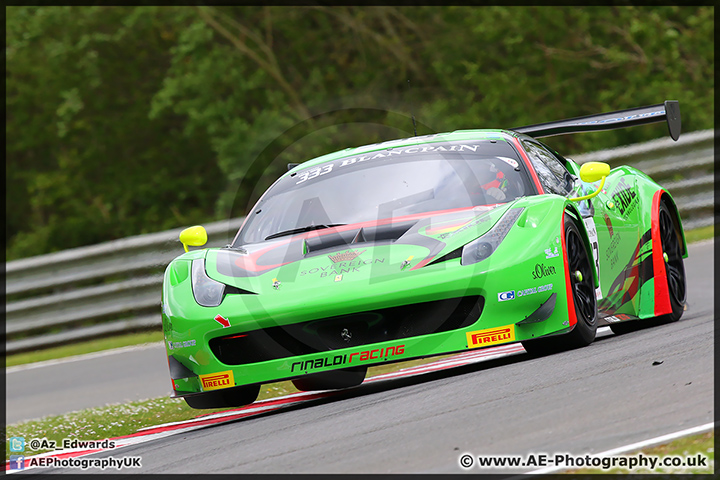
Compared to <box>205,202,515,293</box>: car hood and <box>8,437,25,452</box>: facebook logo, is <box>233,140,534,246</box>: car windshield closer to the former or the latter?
<box>205,202,515,293</box>: car hood

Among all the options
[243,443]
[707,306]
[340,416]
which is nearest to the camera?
[243,443]

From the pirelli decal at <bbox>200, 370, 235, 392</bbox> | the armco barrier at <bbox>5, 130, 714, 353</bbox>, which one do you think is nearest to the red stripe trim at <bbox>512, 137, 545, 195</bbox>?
the pirelli decal at <bbox>200, 370, 235, 392</bbox>

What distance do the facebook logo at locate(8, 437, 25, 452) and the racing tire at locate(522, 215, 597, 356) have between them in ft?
9.43

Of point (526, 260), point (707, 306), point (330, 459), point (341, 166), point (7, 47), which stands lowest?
point (707, 306)

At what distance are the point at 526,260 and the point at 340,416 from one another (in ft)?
3.89

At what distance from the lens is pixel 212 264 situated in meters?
5.45

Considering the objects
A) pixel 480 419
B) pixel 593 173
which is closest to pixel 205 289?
pixel 480 419

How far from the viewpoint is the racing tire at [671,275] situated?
6840mm

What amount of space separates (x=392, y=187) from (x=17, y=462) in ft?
7.99

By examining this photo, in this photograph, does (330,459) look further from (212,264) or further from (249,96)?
(249,96)

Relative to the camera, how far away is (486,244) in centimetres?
499

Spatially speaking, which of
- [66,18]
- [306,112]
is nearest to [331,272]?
[306,112]

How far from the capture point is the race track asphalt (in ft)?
11.5

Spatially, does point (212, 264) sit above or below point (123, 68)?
below
